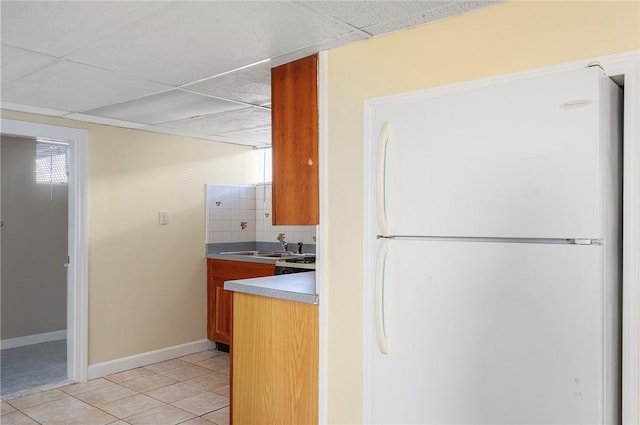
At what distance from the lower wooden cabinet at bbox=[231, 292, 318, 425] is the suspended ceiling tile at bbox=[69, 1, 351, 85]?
123cm

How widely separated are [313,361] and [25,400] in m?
2.39

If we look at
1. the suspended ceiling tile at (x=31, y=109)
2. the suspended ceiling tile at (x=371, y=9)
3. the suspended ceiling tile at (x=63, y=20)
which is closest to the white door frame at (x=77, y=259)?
the suspended ceiling tile at (x=31, y=109)

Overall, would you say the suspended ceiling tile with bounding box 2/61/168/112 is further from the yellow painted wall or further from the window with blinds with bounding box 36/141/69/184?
the window with blinds with bounding box 36/141/69/184

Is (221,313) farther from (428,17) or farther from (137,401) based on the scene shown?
(428,17)

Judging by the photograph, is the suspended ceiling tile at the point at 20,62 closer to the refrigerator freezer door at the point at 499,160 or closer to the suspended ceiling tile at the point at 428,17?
the suspended ceiling tile at the point at 428,17

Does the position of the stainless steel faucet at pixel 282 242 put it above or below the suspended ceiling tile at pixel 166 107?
below

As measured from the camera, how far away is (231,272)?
4.37 m

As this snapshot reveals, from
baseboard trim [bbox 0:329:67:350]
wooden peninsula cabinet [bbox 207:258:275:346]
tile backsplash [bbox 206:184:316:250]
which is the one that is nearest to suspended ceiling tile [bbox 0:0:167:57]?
wooden peninsula cabinet [bbox 207:258:275:346]

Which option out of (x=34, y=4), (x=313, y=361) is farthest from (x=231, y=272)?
(x=34, y=4)

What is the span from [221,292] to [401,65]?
309cm

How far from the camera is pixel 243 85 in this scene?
286cm

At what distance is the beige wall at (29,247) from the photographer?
15.4 feet

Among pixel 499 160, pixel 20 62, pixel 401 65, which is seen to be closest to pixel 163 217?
pixel 20 62

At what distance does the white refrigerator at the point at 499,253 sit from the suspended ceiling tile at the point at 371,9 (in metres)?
0.33
